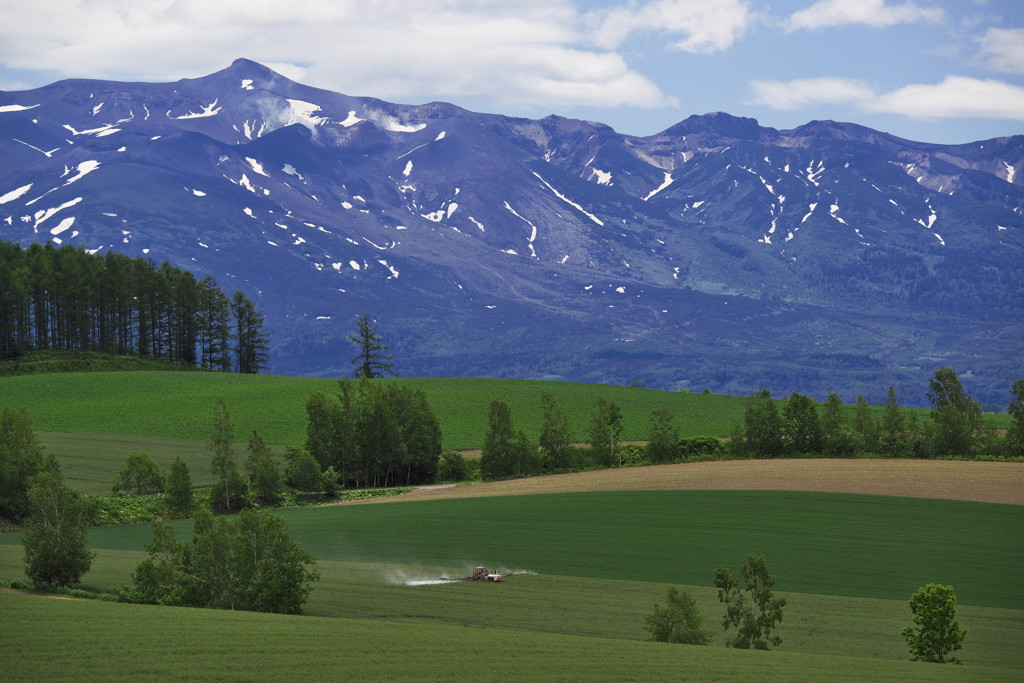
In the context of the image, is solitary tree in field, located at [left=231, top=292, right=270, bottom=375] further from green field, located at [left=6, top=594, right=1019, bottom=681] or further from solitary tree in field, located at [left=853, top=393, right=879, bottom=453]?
green field, located at [left=6, top=594, right=1019, bottom=681]

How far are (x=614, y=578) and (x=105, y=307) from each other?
110 metres

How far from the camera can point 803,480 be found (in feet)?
255

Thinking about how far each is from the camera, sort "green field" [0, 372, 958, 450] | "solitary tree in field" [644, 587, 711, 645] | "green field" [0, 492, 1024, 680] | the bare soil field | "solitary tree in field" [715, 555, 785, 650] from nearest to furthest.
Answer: "green field" [0, 492, 1024, 680]
"solitary tree in field" [644, 587, 711, 645]
"solitary tree in field" [715, 555, 785, 650]
the bare soil field
"green field" [0, 372, 958, 450]

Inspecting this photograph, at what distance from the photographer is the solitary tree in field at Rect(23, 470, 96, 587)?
45562 mm

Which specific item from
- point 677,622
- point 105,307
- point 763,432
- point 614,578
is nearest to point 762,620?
point 677,622

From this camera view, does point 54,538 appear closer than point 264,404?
Yes

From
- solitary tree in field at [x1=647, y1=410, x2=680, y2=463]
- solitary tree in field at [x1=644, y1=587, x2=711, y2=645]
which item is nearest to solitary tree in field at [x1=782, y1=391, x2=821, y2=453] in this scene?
solitary tree in field at [x1=647, y1=410, x2=680, y2=463]

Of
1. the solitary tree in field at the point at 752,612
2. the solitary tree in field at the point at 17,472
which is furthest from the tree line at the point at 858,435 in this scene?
the solitary tree in field at the point at 17,472

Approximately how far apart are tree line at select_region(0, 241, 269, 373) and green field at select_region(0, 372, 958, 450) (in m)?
15.2

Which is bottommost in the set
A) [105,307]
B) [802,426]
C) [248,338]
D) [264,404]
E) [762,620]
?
[762,620]

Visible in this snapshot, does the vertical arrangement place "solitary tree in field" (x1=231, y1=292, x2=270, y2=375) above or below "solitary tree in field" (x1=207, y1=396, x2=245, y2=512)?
above

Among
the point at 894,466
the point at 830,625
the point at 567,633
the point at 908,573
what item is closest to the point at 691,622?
the point at 567,633

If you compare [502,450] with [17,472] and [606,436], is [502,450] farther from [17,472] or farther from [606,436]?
[17,472]

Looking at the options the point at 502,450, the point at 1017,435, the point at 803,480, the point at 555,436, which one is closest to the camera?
the point at 803,480
